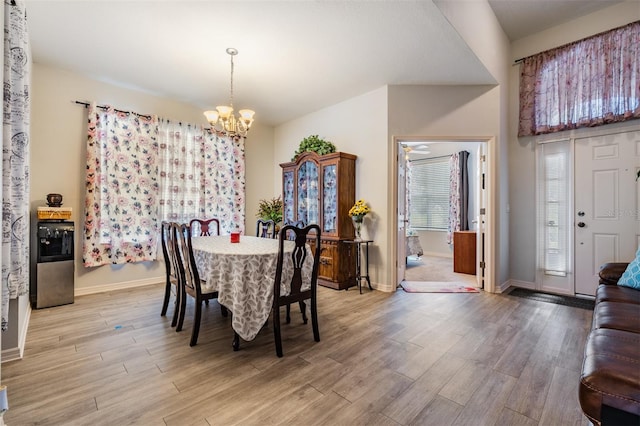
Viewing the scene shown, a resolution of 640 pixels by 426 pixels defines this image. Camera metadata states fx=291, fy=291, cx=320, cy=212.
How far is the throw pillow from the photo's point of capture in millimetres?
2219

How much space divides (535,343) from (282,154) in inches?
179

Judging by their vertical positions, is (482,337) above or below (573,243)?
below

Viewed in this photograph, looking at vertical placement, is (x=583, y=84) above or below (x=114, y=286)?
above

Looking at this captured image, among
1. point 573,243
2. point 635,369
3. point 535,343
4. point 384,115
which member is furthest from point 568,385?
point 384,115

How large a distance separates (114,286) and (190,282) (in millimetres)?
2212

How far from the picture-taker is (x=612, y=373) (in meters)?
1.08

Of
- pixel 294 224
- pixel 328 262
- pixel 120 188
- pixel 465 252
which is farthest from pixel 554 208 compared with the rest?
pixel 120 188

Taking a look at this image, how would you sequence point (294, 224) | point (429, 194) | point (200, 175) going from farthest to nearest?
point (429, 194), point (200, 175), point (294, 224)

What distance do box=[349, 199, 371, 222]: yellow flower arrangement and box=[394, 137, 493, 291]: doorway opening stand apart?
43 cm

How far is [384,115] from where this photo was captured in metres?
3.93

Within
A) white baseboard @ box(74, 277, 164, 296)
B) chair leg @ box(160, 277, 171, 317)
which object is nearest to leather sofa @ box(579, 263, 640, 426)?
chair leg @ box(160, 277, 171, 317)

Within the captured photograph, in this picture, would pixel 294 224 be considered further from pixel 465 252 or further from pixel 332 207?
pixel 465 252

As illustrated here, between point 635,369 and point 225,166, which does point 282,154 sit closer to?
point 225,166

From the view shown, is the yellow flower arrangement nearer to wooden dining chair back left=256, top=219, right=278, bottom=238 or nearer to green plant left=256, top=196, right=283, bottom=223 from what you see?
wooden dining chair back left=256, top=219, right=278, bottom=238
